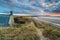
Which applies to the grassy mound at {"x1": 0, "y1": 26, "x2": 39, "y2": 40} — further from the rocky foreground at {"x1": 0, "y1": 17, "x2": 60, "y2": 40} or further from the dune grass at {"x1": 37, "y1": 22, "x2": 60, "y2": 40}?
the dune grass at {"x1": 37, "y1": 22, "x2": 60, "y2": 40}

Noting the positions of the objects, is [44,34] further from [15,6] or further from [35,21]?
[15,6]

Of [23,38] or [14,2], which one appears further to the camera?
[14,2]

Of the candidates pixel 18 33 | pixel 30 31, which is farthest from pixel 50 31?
pixel 18 33

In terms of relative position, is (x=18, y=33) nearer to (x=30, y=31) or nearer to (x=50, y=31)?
(x=30, y=31)

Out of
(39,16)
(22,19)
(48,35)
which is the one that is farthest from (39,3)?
(48,35)

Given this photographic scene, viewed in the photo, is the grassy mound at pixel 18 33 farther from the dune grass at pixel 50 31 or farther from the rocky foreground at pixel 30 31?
the dune grass at pixel 50 31

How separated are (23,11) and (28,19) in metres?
0.16

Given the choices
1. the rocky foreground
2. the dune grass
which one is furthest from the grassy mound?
the dune grass

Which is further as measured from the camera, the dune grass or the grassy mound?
the dune grass

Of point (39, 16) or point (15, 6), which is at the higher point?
point (15, 6)

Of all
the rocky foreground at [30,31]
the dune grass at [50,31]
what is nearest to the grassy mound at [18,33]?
the rocky foreground at [30,31]

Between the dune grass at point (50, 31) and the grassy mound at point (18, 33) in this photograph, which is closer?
the grassy mound at point (18, 33)

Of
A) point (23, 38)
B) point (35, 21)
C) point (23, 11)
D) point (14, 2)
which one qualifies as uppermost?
point (14, 2)

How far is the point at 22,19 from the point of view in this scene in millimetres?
2498
